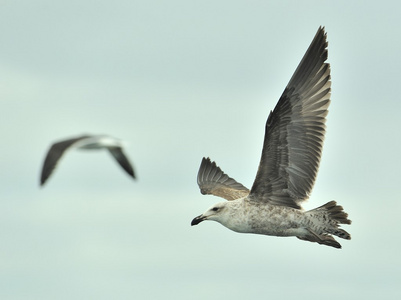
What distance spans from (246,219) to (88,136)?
6885 millimetres

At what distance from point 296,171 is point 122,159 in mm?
5627

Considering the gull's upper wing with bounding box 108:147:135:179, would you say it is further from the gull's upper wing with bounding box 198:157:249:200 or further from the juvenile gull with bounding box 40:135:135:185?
the gull's upper wing with bounding box 198:157:249:200

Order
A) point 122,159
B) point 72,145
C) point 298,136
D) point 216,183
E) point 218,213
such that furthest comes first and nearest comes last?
1. point 216,183
2. point 218,213
3. point 298,136
4. point 122,159
5. point 72,145

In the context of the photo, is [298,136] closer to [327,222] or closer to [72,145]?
[327,222]

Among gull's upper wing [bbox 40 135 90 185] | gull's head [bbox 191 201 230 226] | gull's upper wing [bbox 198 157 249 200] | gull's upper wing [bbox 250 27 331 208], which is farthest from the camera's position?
gull's upper wing [bbox 198 157 249 200]

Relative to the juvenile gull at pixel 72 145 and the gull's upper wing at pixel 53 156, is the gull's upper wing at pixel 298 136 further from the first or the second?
the gull's upper wing at pixel 53 156

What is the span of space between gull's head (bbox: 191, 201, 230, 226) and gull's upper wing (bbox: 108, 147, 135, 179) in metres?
4.41

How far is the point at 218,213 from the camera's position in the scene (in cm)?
2738

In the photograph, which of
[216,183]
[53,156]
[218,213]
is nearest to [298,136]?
[218,213]

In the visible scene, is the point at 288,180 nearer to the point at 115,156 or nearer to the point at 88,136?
the point at 115,156

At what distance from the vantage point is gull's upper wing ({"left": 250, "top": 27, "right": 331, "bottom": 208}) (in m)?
26.3

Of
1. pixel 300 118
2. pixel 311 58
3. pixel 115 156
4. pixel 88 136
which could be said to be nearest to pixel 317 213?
pixel 300 118

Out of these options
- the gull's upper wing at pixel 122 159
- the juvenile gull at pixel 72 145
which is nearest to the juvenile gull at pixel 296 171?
the gull's upper wing at pixel 122 159

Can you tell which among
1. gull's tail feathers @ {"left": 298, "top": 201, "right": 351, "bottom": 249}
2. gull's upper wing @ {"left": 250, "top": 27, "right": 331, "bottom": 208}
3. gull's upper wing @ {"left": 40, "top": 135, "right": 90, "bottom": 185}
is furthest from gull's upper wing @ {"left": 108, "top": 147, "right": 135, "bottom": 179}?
gull's tail feathers @ {"left": 298, "top": 201, "right": 351, "bottom": 249}
